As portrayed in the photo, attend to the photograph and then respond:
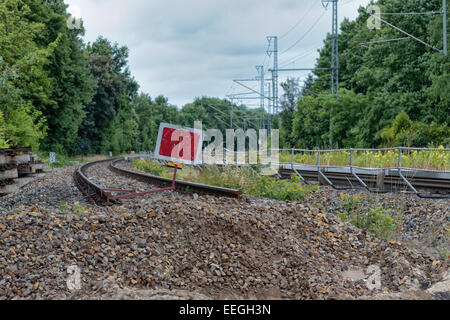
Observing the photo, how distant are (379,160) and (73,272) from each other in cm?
1122

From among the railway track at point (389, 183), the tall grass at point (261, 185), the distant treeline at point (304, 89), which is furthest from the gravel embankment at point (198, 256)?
the distant treeline at point (304, 89)

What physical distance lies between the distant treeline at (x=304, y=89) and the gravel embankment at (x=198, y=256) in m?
9.41

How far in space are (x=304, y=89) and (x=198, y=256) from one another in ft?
101

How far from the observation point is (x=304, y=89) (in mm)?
34062

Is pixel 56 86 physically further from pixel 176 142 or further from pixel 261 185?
pixel 261 185

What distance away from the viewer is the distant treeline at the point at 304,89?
2284 centimetres

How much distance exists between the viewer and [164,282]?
4477 mm

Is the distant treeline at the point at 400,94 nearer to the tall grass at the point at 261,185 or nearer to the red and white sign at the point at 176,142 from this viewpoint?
the tall grass at the point at 261,185

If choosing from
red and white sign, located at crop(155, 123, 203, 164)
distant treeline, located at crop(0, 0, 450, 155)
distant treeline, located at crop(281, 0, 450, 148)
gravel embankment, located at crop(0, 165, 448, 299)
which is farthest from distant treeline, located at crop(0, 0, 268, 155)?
A: distant treeline, located at crop(281, 0, 450, 148)

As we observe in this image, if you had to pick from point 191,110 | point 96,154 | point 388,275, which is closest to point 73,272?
point 388,275

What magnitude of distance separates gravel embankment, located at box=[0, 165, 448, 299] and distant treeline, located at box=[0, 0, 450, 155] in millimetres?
9406

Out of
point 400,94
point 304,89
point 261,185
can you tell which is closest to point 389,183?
point 261,185
